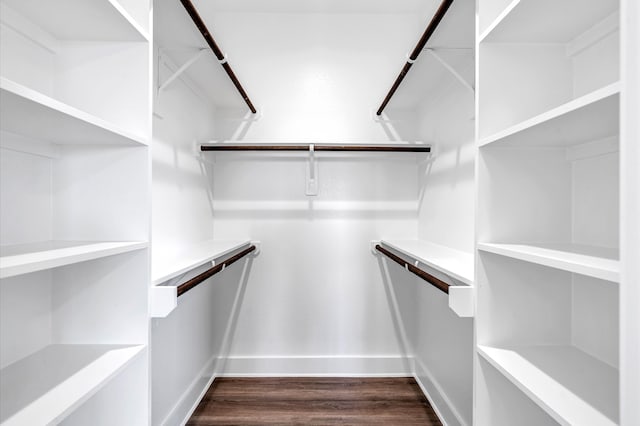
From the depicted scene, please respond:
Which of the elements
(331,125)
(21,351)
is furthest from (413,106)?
(21,351)

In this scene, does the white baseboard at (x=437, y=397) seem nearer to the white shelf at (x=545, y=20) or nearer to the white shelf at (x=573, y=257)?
the white shelf at (x=573, y=257)

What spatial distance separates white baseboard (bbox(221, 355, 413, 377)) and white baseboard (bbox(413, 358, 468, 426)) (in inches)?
4.6

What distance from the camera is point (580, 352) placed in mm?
911

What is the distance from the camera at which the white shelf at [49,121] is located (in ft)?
1.85

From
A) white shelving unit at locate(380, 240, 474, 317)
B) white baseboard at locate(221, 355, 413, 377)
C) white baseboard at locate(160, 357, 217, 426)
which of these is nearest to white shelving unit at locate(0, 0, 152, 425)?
white baseboard at locate(160, 357, 217, 426)

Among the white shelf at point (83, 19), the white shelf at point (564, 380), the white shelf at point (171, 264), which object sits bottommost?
the white shelf at point (564, 380)

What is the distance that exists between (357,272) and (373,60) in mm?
1427

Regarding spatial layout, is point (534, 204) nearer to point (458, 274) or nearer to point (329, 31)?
point (458, 274)

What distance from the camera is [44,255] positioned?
66 centimetres

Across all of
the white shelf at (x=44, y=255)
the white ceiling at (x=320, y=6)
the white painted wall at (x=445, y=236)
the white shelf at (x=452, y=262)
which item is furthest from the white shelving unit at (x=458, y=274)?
the white ceiling at (x=320, y=6)

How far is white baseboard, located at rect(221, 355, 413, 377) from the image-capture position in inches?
87.0

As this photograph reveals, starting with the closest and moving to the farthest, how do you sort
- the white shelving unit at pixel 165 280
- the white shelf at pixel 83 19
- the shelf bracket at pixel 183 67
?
1. the white shelf at pixel 83 19
2. the white shelving unit at pixel 165 280
3. the shelf bracket at pixel 183 67

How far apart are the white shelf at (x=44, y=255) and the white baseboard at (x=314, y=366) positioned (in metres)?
1.59
